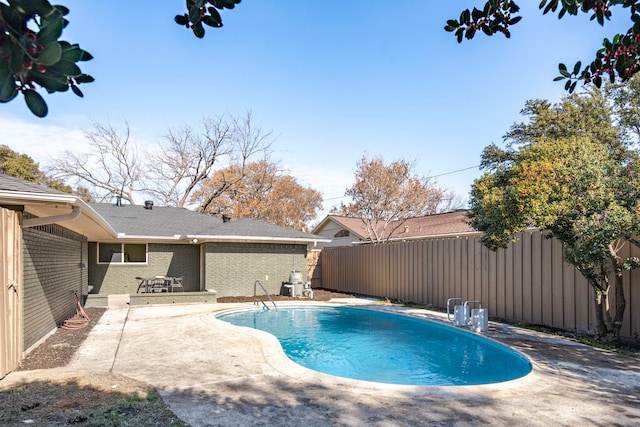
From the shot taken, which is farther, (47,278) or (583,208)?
(47,278)

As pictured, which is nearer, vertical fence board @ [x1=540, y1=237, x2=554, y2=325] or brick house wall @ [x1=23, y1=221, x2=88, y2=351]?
brick house wall @ [x1=23, y1=221, x2=88, y2=351]

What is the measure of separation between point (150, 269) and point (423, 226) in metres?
14.1

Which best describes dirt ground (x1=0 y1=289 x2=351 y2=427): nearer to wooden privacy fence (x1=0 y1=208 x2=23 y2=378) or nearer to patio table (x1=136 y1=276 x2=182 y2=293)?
wooden privacy fence (x1=0 y1=208 x2=23 y2=378)

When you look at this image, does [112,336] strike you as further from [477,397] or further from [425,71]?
[425,71]

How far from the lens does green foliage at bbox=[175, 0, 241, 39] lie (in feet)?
5.26

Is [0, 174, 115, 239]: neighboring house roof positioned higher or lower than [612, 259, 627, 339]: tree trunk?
higher

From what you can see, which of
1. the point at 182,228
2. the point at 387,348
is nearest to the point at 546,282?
the point at 387,348

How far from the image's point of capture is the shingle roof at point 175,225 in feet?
53.5

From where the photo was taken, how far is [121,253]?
16578 millimetres

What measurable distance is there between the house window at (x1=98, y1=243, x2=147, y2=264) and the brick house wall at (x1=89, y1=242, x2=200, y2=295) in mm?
178

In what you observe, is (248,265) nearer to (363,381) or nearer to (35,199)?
(35,199)

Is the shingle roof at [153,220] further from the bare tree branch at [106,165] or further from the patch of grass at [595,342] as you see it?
the patch of grass at [595,342]

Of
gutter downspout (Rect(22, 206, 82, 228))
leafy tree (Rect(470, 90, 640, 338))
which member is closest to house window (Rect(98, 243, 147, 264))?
gutter downspout (Rect(22, 206, 82, 228))

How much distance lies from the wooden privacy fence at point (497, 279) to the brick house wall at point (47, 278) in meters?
10.0
